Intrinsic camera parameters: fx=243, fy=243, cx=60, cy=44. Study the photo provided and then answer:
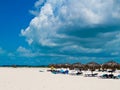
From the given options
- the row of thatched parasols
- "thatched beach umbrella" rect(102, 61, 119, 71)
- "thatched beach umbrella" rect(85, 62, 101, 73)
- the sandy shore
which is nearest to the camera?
the sandy shore

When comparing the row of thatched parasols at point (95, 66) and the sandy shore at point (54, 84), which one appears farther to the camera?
the row of thatched parasols at point (95, 66)

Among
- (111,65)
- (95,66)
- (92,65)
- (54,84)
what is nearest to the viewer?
(54,84)

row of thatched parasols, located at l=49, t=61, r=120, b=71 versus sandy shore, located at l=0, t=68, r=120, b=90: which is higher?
row of thatched parasols, located at l=49, t=61, r=120, b=71

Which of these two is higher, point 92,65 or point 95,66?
point 92,65

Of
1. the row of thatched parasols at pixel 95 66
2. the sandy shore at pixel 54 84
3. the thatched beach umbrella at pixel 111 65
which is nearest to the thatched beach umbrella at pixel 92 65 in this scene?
the row of thatched parasols at pixel 95 66

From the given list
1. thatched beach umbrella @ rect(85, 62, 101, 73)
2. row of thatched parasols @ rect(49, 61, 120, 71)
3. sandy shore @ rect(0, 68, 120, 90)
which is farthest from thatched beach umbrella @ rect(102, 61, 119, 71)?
sandy shore @ rect(0, 68, 120, 90)

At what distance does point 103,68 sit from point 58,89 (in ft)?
111

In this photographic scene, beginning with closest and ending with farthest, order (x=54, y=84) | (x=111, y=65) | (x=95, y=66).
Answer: (x=54, y=84) → (x=111, y=65) → (x=95, y=66)

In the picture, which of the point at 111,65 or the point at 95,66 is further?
the point at 95,66

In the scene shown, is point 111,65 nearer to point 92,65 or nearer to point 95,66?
point 95,66

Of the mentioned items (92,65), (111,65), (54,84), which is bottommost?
(54,84)

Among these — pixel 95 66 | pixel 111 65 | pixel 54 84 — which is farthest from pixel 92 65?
pixel 54 84

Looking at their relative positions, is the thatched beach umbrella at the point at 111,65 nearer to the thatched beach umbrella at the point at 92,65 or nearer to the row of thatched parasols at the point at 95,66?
the row of thatched parasols at the point at 95,66

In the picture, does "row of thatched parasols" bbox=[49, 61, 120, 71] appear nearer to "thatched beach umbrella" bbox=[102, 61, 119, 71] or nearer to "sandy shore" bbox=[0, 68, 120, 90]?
"thatched beach umbrella" bbox=[102, 61, 119, 71]
